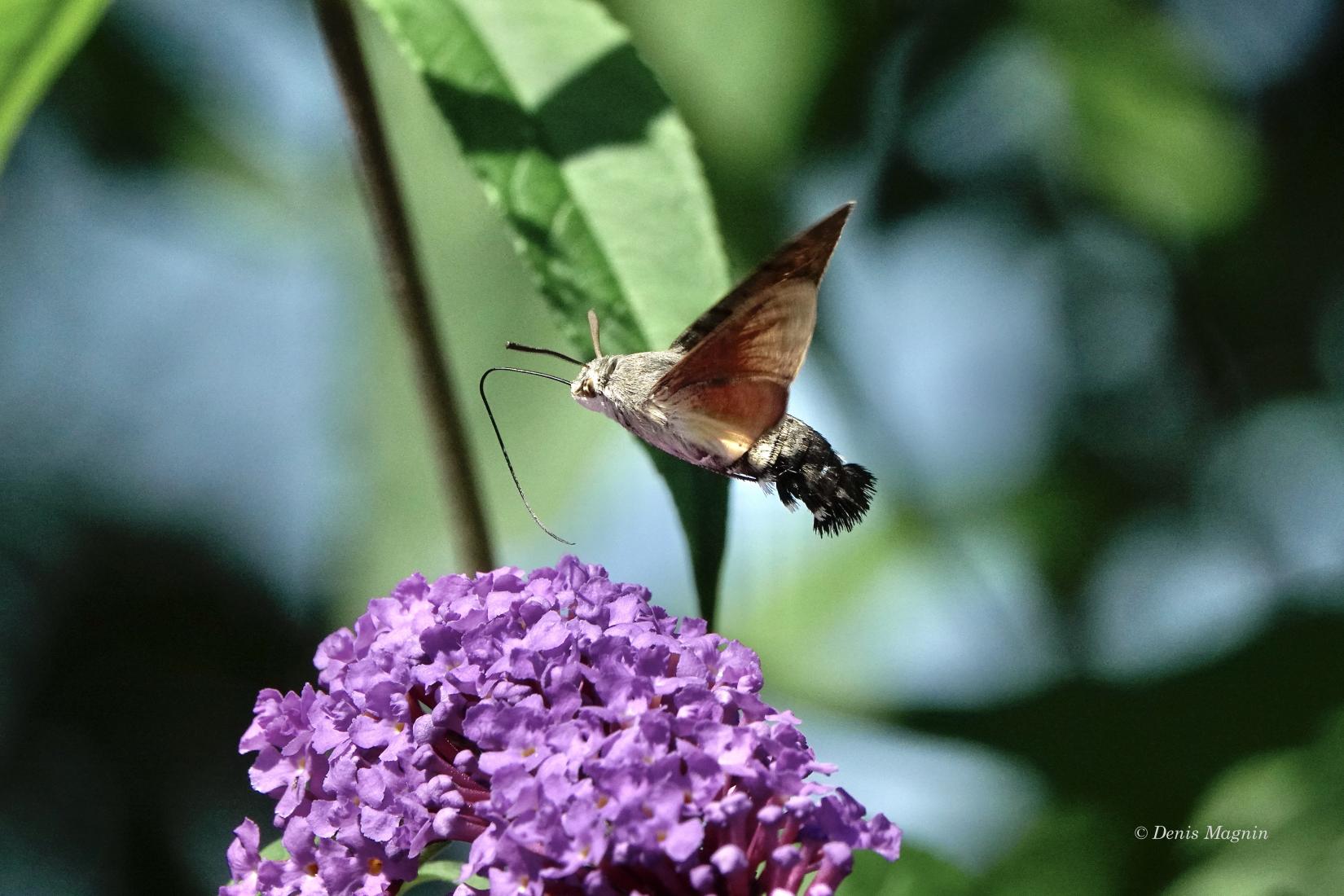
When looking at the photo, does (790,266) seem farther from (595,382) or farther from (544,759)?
(544,759)

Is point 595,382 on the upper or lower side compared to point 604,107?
lower

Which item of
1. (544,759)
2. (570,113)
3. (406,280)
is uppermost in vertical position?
(570,113)

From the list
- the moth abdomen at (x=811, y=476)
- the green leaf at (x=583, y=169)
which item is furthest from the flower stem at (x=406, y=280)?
the moth abdomen at (x=811, y=476)

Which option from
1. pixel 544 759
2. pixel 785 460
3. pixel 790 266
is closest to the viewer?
pixel 544 759

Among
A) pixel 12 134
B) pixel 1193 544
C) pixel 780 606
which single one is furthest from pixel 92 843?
pixel 1193 544

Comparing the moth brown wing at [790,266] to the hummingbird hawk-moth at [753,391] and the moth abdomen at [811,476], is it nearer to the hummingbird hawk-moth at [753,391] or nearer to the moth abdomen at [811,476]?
the hummingbird hawk-moth at [753,391]

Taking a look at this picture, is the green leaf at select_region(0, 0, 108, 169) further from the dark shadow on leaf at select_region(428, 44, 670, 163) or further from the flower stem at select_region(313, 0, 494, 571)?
the dark shadow on leaf at select_region(428, 44, 670, 163)

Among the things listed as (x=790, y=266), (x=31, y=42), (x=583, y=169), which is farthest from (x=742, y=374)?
(x=31, y=42)

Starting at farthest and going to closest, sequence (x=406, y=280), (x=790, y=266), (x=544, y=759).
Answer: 1. (x=406, y=280)
2. (x=790, y=266)
3. (x=544, y=759)
